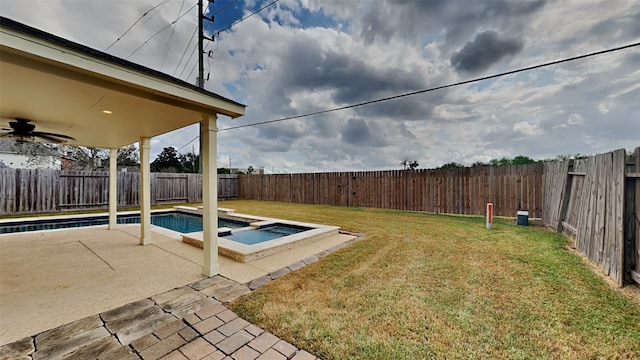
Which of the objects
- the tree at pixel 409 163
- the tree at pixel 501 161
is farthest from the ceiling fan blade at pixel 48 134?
the tree at pixel 501 161

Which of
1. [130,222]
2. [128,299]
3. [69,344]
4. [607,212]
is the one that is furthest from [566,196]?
[130,222]

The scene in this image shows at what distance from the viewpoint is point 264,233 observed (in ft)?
22.1

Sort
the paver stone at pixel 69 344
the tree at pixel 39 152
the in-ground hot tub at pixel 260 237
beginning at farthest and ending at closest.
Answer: the tree at pixel 39 152 → the in-ground hot tub at pixel 260 237 → the paver stone at pixel 69 344

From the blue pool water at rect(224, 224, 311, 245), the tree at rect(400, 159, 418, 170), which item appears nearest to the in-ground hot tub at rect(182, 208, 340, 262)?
the blue pool water at rect(224, 224, 311, 245)

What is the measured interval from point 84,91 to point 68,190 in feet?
36.3

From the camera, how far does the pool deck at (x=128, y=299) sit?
1.84m

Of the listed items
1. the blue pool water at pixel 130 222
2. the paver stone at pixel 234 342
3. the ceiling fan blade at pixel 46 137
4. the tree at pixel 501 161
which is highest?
the tree at pixel 501 161

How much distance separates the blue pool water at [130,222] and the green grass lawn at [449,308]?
5880mm

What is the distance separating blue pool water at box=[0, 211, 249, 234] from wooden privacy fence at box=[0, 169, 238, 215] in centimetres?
280

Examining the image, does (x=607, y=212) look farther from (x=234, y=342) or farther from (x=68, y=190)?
(x=68, y=190)

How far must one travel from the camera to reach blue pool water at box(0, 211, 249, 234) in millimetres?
7027

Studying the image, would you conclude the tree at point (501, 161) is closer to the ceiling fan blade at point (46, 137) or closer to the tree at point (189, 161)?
the ceiling fan blade at point (46, 137)

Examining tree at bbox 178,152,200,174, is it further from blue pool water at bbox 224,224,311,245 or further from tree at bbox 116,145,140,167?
blue pool water at bbox 224,224,311,245

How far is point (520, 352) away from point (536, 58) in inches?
261
